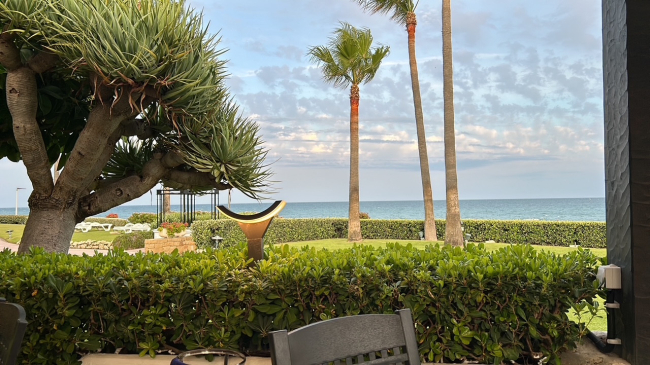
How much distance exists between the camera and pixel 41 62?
3.98 meters

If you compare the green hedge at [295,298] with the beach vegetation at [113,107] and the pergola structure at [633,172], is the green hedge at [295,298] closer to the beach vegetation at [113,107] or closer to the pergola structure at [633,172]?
the pergola structure at [633,172]

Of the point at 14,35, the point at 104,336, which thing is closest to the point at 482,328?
the point at 104,336

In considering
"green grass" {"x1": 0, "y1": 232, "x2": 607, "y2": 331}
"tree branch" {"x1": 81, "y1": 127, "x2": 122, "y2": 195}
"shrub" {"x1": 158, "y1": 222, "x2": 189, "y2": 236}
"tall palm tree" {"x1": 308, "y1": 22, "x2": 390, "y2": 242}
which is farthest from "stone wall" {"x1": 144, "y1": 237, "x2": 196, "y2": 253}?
"tree branch" {"x1": 81, "y1": 127, "x2": 122, "y2": 195}

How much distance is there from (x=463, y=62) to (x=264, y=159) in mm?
58954

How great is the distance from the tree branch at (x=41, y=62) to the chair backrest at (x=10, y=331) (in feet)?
9.92

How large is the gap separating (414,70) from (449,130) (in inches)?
145

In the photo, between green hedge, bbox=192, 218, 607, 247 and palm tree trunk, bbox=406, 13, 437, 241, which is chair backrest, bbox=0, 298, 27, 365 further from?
palm tree trunk, bbox=406, 13, 437, 241

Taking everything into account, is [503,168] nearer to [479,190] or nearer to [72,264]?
[479,190]

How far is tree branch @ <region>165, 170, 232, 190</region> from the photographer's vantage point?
15.1ft

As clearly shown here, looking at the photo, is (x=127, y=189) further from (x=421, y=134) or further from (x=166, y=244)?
(x=421, y=134)

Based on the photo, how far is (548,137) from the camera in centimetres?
5300

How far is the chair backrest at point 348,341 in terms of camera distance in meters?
1.21

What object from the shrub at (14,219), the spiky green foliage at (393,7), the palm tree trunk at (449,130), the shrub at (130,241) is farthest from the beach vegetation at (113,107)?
the shrub at (14,219)

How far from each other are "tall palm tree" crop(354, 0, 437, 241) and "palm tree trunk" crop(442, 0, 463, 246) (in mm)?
2236
